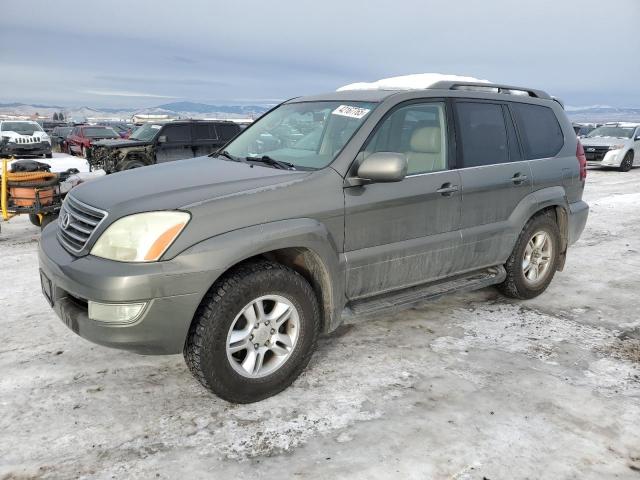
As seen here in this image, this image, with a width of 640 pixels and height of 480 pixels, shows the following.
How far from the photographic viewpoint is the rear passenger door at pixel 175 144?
529 inches

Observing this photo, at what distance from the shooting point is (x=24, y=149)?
20.6 m

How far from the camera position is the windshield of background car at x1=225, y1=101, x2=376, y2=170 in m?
3.42

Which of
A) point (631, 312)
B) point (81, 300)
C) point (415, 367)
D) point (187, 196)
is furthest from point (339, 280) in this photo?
point (631, 312)

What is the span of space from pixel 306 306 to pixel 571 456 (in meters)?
1.57

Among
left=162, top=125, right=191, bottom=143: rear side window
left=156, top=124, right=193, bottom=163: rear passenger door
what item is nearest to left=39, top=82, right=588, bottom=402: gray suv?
left=156, top=124, right=193, bottom=163: rear passenger door

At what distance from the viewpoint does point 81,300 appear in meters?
2.76

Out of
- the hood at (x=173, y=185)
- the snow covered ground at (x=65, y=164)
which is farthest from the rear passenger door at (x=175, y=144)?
the hood at (x=173, y=185)

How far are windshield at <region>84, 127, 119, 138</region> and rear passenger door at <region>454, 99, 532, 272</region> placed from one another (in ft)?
72.4

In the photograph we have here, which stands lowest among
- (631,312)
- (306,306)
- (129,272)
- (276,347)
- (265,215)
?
(631,312)

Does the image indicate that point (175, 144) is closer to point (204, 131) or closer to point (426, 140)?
point (204, 131)

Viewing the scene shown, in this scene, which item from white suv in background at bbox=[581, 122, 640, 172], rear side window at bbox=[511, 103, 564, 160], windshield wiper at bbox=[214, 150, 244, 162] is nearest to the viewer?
windshield wiper at bbox=[214, 150, 244, 162]

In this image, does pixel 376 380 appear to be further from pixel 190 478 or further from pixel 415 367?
pixel 190 478

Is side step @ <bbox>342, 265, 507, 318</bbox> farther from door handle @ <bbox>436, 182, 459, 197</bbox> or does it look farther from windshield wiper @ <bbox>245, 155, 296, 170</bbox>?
windshield wiper @ <bbox>245, 155, 296, 170</bbox>

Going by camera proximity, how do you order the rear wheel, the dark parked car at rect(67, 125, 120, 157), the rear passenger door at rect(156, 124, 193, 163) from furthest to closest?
the dark parked car at rect(67, 125, 120, 157) → the rear wheel → the rear passenger door at rect(156, 124, 193, 163)
